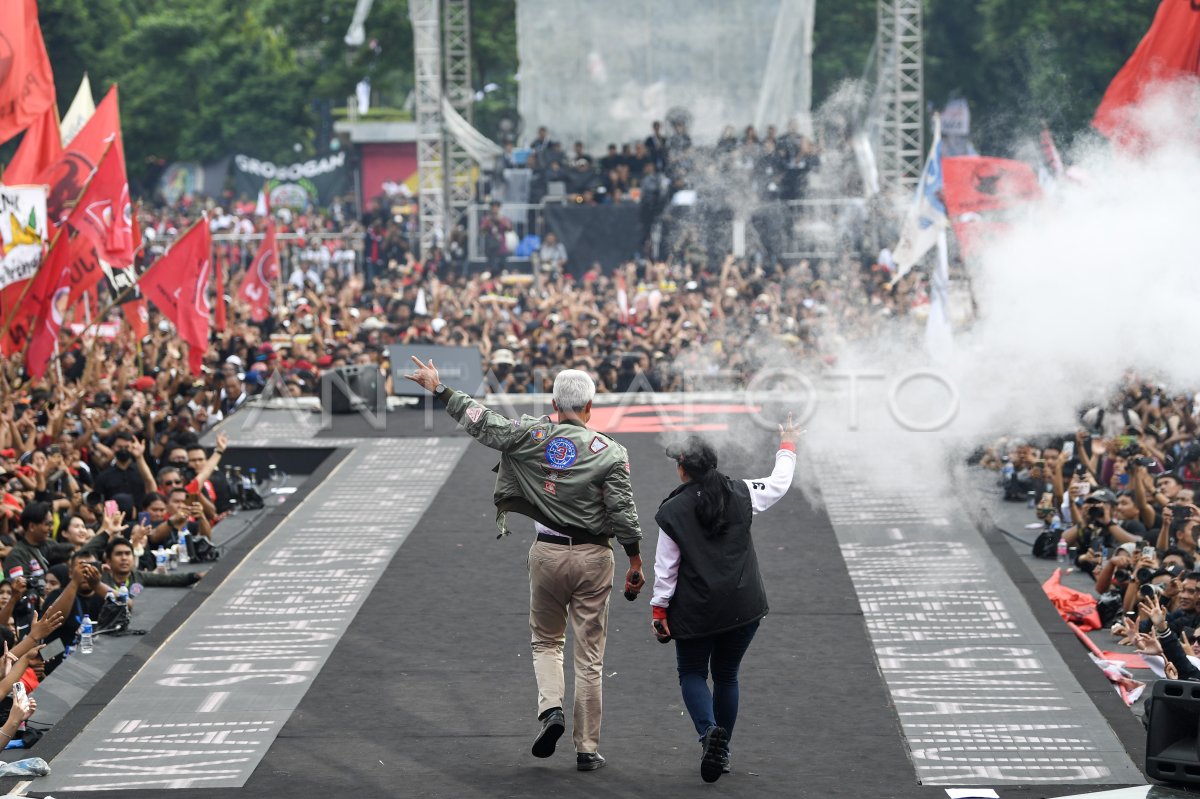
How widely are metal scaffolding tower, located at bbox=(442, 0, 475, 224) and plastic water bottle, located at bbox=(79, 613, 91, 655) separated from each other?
22.9m

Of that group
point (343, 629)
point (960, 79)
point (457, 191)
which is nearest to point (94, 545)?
point (343, 629)

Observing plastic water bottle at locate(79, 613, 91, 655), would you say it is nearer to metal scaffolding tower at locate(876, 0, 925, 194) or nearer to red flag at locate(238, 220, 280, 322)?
red flag at locate(238, 220, 280, 322)

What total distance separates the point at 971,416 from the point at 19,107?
9.65 meters

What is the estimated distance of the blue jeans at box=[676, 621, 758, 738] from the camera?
7777 millimetres

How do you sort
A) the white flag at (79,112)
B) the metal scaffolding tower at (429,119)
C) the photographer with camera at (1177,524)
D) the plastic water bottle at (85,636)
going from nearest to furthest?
the plastic water bottle at (85,636), the photographer with camera at (1177,524), the white flag at (79,112), the metal scaffolding tower at (429,119)

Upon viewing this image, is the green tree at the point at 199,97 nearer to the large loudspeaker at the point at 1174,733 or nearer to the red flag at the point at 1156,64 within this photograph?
the red flag at the point at 1156,64

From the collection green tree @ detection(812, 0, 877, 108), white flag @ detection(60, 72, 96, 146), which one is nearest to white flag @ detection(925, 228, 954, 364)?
white flag @ detection(60, 72, 96, 146)

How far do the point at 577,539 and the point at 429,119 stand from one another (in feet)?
82.8

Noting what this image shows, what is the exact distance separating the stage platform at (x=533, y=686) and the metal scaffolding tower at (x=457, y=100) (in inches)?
792

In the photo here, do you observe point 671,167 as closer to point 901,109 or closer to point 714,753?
point 901,109

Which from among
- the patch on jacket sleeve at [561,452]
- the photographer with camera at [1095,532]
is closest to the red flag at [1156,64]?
the photographer with camera at [1095,532]

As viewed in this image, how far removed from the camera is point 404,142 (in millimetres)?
49875

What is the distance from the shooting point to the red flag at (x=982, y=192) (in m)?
16.1

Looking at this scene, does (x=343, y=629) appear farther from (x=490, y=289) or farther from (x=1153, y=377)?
(x=490, y=289)
